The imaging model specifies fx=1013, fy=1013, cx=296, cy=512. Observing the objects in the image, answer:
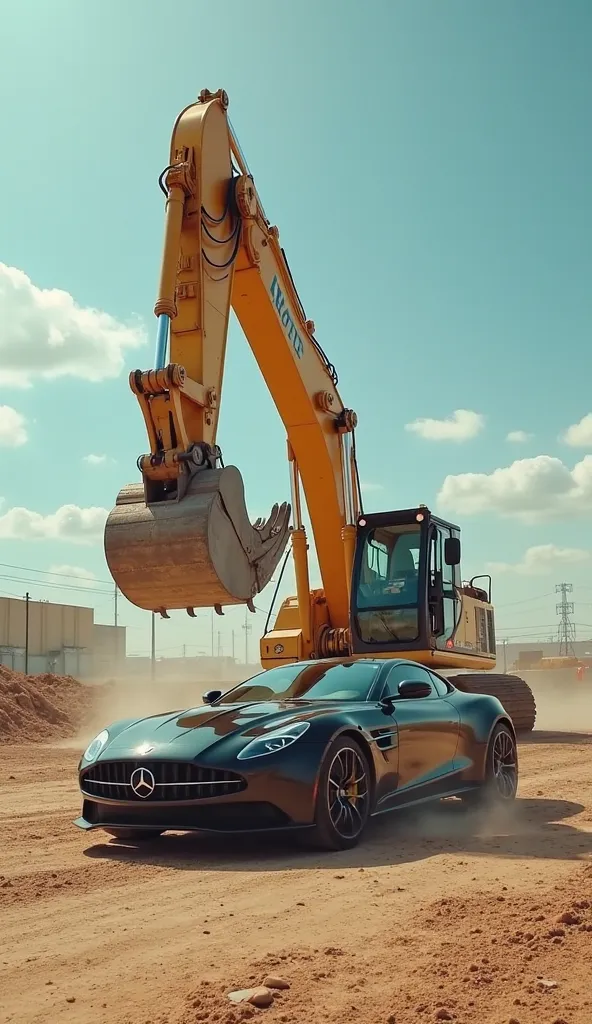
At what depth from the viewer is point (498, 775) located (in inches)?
316

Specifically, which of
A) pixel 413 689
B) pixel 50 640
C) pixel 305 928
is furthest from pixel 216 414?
pixel 50 640

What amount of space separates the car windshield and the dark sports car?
0.01 m

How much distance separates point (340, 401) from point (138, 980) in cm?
1265

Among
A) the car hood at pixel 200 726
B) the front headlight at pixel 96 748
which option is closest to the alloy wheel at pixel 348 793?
the car hood at pixel 200 726

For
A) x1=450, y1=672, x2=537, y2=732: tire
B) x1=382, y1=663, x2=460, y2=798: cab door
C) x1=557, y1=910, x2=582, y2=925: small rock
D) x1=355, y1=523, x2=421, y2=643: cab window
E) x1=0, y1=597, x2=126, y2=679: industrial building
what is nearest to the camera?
x1=557, y1=910, x2=582, y2=925: small rock

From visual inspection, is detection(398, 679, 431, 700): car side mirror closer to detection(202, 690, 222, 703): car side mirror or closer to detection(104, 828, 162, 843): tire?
detection(202, 690, 222, 703): car side mirror

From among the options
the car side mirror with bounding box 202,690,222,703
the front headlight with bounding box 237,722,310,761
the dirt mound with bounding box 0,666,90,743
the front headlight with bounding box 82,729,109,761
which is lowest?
the dirt mound with bounding box 0,666,90,743

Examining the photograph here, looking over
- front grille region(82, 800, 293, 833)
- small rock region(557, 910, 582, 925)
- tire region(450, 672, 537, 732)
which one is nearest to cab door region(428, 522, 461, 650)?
tire region(450, 672, 537, 732)

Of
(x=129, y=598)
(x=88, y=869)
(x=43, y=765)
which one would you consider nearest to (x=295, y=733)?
(x=88, y=869)

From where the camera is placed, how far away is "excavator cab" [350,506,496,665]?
1380cm

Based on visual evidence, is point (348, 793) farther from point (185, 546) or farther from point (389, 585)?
point (389, 585)

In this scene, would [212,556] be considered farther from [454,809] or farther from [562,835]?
[562,835]

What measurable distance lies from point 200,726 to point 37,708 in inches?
600

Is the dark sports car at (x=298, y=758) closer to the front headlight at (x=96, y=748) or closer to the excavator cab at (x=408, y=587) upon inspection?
the front headlight at (x=96, y=748)
